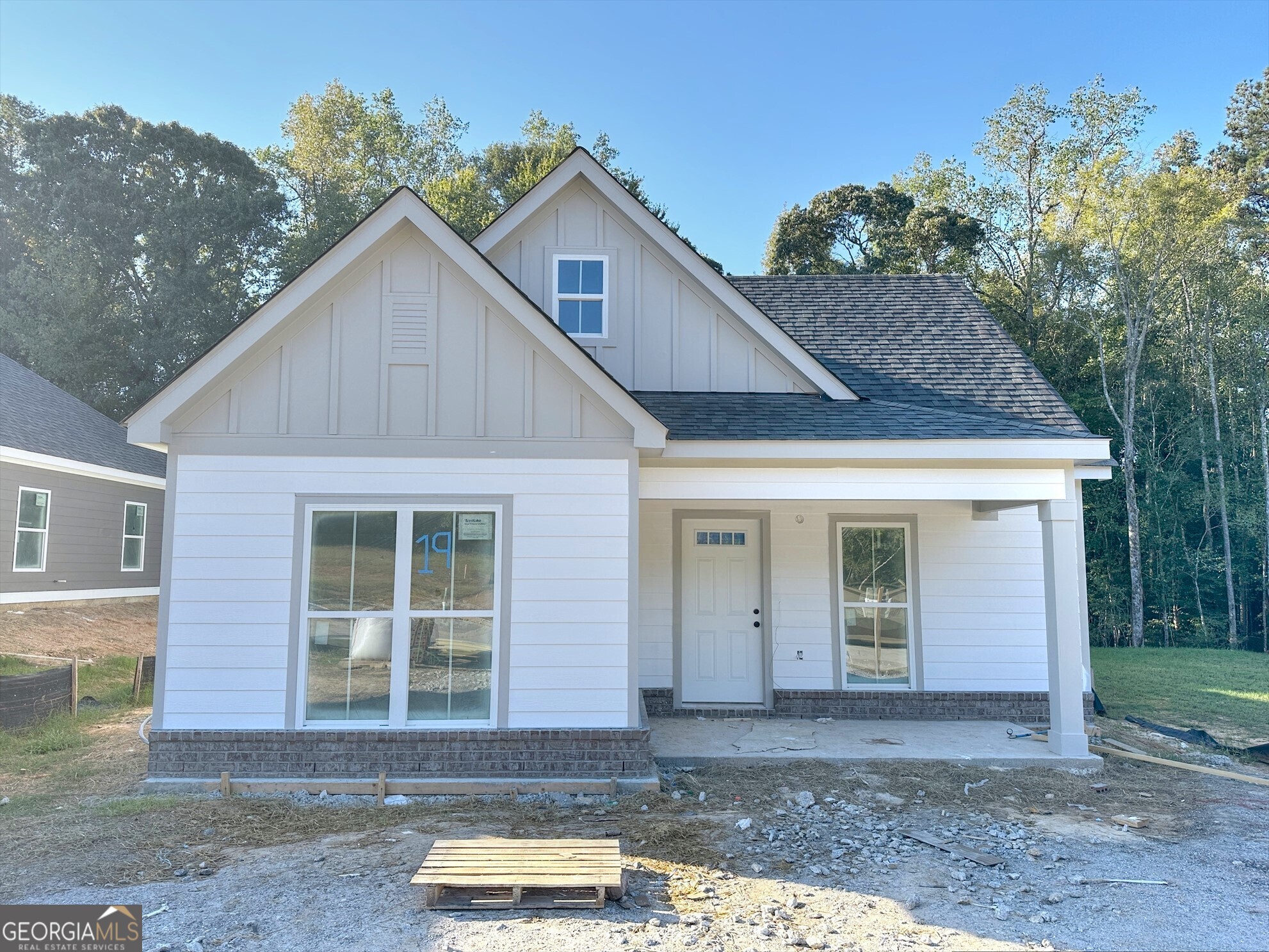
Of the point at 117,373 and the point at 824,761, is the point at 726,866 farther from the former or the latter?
the point at 117,373

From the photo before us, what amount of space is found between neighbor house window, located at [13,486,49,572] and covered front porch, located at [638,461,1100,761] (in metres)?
12.3

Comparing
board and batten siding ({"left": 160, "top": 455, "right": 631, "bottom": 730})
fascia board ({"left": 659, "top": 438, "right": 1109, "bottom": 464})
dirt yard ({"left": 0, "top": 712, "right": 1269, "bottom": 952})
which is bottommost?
dirt yard ({"left": 0, "top": 712, "right": 1269, "bottom": 952})

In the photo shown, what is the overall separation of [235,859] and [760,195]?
28246 millimetres

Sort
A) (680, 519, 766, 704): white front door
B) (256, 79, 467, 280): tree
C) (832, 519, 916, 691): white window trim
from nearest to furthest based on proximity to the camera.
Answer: (832, 519, 916, 691): white window trim
(680, 519, 766, 704): white front door
(256, 79, 467, 280): tree

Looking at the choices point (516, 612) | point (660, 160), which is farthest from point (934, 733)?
point (660, 160)

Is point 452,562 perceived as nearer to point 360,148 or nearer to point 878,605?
point 878,605

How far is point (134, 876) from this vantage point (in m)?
4.76

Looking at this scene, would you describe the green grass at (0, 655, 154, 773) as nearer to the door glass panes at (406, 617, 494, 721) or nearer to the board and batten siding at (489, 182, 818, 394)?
the door glass panes at (406, 617, 494, 721)

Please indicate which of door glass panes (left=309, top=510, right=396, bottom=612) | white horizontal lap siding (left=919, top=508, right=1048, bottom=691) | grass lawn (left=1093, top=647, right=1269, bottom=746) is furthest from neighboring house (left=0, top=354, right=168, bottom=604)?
grass lawn (left=1093, top=647, right=1269, bottom=746)

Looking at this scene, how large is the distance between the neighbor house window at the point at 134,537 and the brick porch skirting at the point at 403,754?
13.7 meters

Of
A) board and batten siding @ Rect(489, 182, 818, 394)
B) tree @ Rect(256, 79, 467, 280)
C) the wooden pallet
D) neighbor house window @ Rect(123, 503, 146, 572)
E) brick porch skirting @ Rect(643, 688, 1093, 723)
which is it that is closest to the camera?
the wooden pallet

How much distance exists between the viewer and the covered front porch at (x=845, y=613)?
30.3 ft

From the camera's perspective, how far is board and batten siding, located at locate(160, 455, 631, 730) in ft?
21.1

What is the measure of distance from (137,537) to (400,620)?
49.7 ft
